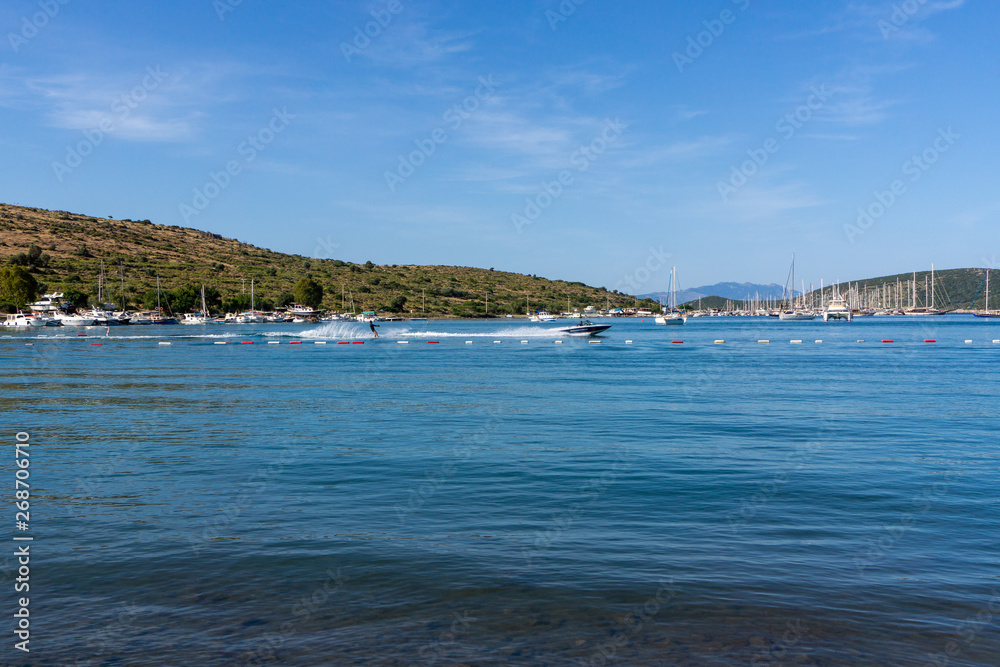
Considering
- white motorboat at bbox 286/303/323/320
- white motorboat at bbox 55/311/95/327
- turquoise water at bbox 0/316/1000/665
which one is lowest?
turquoise water at bbox 0/316/1000/665

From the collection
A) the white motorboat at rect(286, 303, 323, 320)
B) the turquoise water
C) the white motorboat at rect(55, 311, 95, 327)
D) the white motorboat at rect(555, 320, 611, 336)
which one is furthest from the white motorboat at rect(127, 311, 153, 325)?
the turquoise water

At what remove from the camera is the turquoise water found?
8.34 m

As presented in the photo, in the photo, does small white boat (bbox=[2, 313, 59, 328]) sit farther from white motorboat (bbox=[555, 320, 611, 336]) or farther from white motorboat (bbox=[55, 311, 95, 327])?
white motorboat (bbox=[555, 320, 611, 336])

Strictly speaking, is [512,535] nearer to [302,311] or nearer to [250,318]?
[250,318]

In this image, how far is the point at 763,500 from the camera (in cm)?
1455

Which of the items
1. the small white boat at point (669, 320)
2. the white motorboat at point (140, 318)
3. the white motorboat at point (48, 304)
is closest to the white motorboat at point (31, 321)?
the white motorboat at point (48, 304)

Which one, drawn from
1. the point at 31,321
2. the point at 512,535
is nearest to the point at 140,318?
the point at 31,321

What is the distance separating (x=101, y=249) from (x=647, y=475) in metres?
201

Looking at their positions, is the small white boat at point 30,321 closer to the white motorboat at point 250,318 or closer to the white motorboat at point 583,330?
the white motorboat at point 250,318

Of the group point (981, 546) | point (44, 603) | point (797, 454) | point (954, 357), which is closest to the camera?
point (44, 603)

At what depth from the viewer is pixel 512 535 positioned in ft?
40.1

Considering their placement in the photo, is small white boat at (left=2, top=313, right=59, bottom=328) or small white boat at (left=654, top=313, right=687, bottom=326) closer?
small white boat at (left=2, top=313, right=59, bottom=328)

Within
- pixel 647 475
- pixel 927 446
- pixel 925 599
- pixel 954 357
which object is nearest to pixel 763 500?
pixel 647 475

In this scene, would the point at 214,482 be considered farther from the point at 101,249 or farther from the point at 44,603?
the point at 101,249
